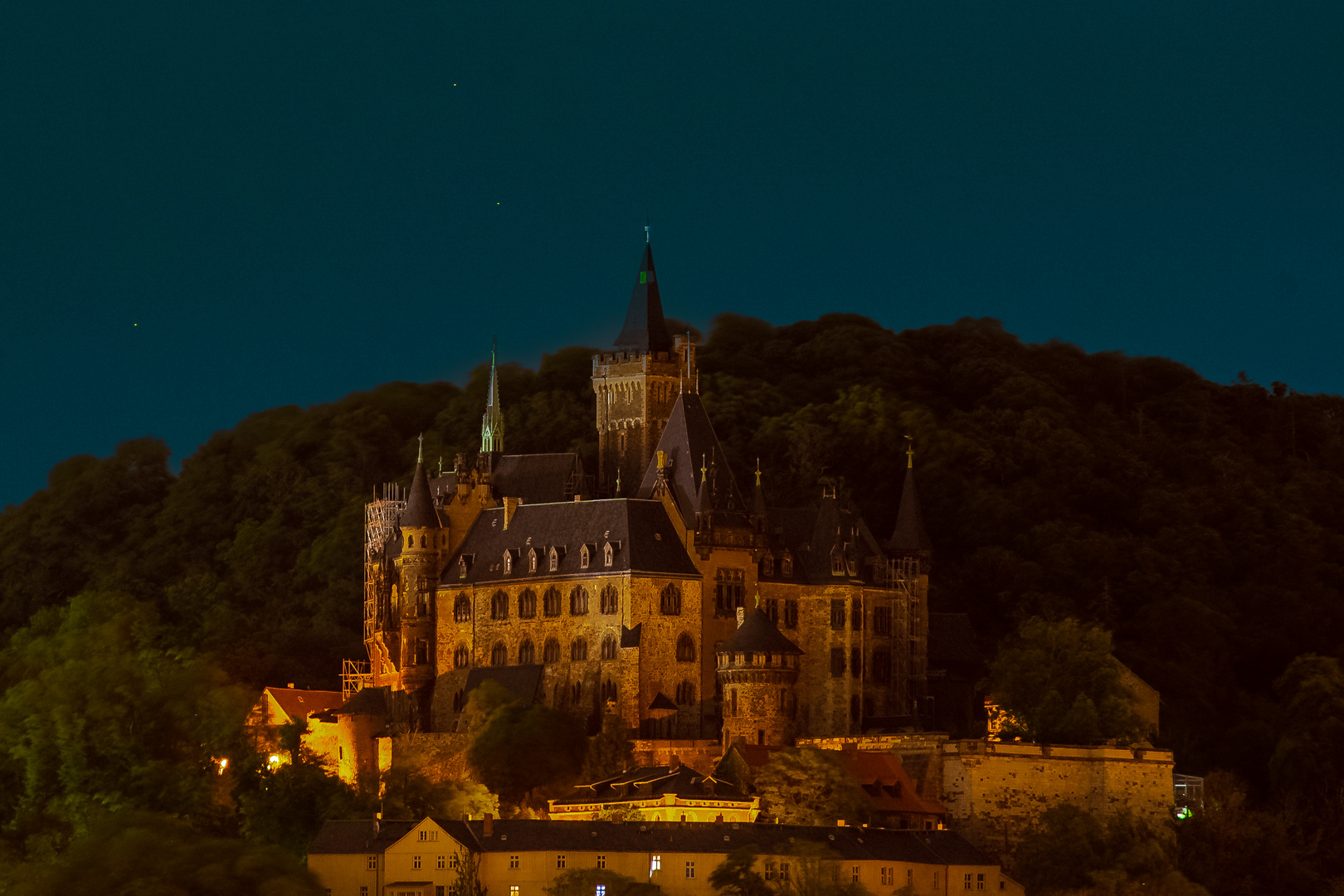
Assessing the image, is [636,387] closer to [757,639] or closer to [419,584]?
[419,584]

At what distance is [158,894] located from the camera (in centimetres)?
6431

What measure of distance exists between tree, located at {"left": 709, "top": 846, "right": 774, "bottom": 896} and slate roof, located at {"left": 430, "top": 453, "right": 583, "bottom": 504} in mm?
27324

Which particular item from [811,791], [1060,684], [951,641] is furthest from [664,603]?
[1060,684]

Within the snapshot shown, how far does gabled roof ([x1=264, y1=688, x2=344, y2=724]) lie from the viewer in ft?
306

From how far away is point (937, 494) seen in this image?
106 metres

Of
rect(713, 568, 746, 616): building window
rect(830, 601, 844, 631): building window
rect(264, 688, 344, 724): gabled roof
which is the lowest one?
rect(264, 688, 344, 724): gabled roof

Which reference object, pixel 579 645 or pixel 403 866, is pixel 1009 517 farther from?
pixel 403 866

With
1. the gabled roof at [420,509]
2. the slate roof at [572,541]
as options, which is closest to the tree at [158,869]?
the slate roof at [572,541]

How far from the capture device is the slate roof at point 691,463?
301 ft

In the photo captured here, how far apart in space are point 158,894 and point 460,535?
32715 millimetres

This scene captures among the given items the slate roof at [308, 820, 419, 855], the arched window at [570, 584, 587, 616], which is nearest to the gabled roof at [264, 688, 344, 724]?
the arched window at [570, 584, 587, 616]

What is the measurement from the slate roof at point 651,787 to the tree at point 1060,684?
445 inches

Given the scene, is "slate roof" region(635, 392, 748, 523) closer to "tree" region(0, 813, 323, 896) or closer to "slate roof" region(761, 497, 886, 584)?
"slate roof" region(761, 497, 886, 584)

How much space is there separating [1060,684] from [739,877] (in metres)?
18.8
